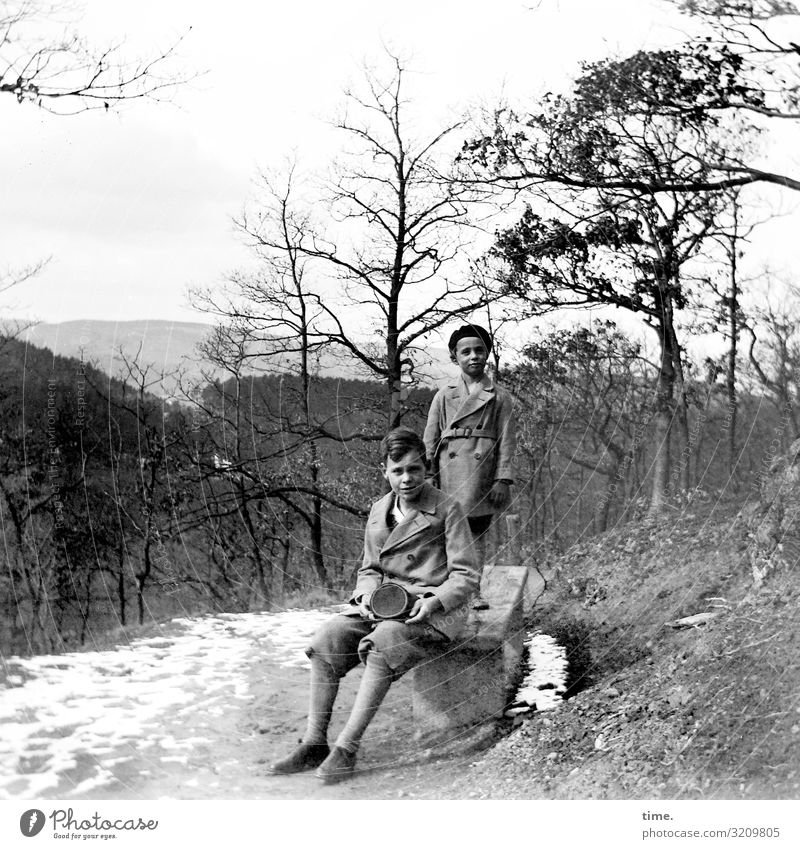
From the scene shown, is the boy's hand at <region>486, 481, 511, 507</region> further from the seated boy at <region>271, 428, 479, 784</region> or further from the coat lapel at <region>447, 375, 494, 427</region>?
the seated boy at <region>271, 428, 479, 784</region>

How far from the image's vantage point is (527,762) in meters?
3.91

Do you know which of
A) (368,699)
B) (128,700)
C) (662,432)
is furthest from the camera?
(662,432)

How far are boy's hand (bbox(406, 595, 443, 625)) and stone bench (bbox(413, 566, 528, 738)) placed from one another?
29 centimetres

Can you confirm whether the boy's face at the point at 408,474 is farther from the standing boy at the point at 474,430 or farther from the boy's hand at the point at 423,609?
the standing boy at the point at 474,430

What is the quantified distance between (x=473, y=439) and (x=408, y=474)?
742 mm

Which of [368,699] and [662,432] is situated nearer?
[368,699]

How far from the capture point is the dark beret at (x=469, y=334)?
4516 millimetres

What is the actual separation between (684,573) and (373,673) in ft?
5.87

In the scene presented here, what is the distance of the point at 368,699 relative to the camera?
3.71 metres

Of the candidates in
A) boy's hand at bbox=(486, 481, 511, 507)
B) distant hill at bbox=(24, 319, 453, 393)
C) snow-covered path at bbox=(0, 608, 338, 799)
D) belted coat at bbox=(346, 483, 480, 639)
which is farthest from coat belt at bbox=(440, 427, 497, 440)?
snow-covered path at bbox=(0, 608, 338, 799)

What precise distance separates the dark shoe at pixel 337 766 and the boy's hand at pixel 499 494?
1.42m

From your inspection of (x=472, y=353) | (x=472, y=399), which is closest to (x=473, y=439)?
(x=472, y=399)

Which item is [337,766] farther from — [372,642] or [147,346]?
[147,346]

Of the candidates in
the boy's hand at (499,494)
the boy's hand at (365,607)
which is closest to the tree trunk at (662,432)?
the boy's hand at (499,494)
